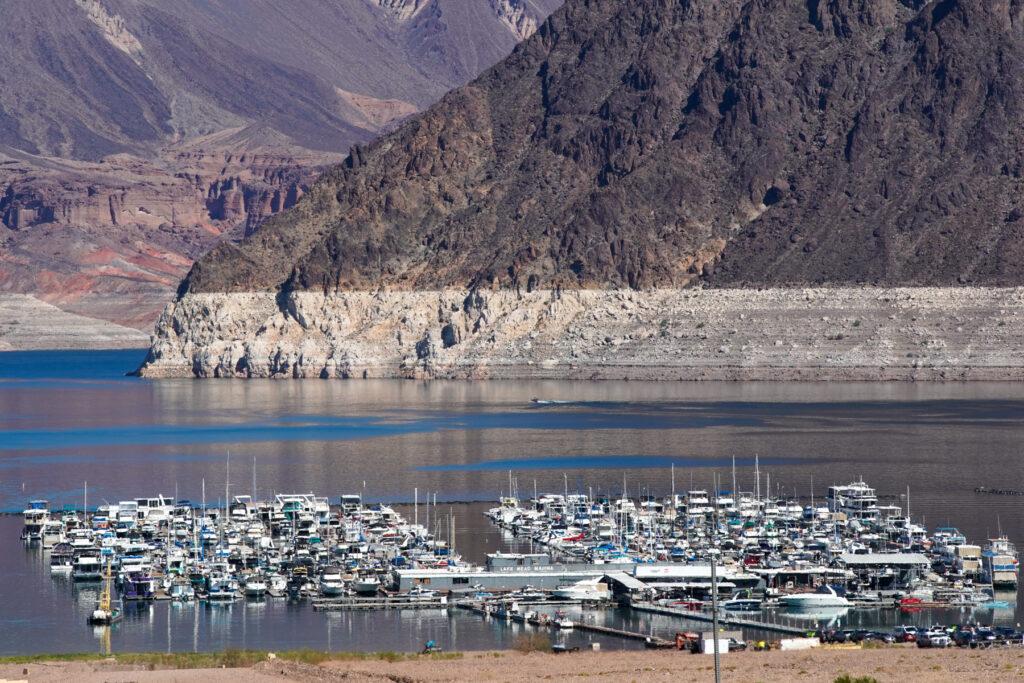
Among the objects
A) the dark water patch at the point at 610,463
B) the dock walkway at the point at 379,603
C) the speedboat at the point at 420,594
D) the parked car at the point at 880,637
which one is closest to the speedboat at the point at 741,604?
the parked car at the point at 880,637

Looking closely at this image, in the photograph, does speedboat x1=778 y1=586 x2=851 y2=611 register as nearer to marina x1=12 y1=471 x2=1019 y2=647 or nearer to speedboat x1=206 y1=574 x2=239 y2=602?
marina x1=12 y1=471 x2=1019 y2=647

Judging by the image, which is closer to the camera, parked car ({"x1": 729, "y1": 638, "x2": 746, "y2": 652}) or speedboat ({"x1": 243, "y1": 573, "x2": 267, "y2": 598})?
parked car ({"x1": 729, "y1": 638, "x2": 746, "y2": 652})

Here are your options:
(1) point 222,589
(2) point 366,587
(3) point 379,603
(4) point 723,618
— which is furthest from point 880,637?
(1) point 222,589

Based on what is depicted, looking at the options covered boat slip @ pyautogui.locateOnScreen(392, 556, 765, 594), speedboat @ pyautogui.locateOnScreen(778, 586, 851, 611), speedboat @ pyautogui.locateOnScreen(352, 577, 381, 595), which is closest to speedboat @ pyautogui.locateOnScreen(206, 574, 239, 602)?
speedboat @ pyautogui.locateOnScreen(352, 577, 381, 595)

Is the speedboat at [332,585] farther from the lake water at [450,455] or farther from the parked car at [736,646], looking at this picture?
the parked car at [736,646]

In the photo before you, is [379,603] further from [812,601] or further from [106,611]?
[812,601]

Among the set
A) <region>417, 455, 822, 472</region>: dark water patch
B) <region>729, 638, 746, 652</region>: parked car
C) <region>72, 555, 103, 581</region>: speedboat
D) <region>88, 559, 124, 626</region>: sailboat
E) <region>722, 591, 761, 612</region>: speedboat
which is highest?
<region>417, 455, 822, 472</region>: dark water patch
